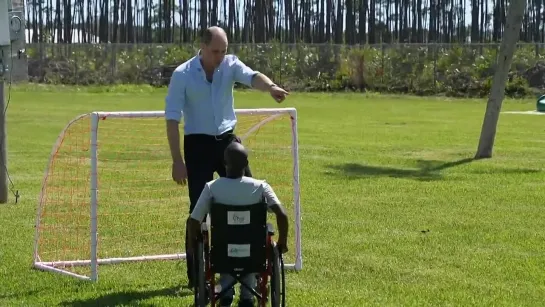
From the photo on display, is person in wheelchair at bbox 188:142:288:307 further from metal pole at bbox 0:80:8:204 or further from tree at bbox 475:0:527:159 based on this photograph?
tree at bbox 475:0:527:159

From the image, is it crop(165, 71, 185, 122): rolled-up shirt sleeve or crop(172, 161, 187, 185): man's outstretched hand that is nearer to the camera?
crop(172, 161, 187, 185): man's outstretched hand

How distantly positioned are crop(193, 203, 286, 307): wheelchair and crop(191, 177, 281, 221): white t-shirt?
0.04 metres

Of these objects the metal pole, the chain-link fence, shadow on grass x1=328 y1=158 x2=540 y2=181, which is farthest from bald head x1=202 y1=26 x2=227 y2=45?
the chain-link fence

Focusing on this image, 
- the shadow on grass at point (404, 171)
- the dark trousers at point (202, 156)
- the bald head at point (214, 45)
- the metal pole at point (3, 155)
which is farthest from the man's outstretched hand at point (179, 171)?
the shadow on grass at point (404, 171)

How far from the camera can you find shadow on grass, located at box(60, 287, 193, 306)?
8.21 m

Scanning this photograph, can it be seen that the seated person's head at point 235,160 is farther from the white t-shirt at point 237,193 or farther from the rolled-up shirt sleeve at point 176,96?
the rolled-up shirt sleeve at point 176,96

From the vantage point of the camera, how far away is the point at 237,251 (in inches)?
280

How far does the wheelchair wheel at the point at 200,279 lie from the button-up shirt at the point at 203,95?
1358 mm

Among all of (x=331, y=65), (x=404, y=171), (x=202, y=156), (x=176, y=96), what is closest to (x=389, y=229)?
(x=202, y=156)

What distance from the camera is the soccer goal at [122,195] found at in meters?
9.62

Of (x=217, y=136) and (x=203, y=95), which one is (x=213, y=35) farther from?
(x=217, y=136)

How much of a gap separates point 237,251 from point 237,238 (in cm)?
8

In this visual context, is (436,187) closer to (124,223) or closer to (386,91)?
(124,223)

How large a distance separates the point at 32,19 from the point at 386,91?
44513mm
